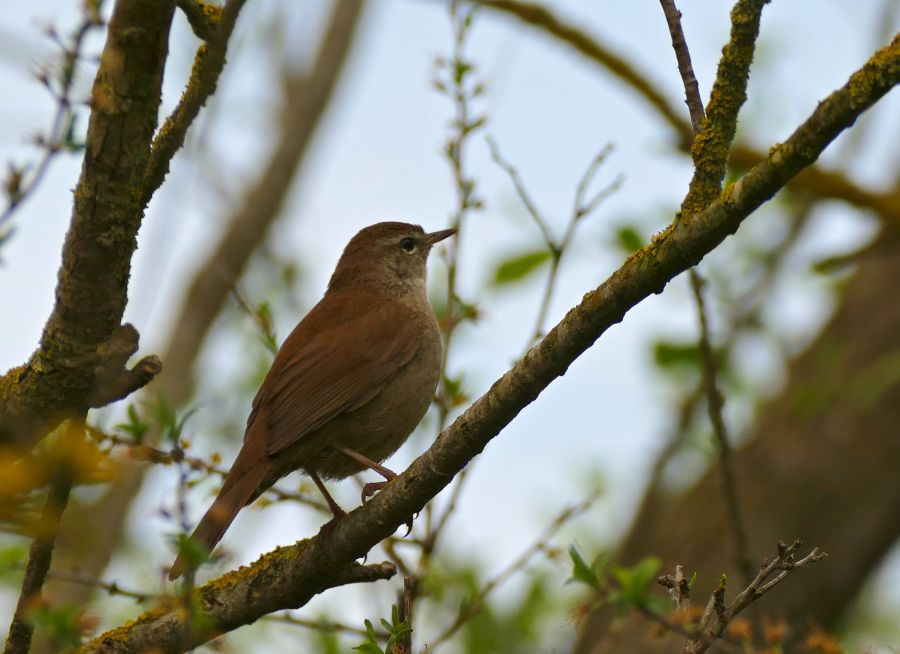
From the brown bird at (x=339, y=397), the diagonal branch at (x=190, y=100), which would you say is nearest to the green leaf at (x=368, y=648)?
the brown bird at (x=339, y=397)

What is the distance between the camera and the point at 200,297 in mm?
10195

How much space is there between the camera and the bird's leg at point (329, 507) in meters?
4.37

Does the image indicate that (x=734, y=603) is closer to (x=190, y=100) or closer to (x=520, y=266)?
(x=190, y=100)

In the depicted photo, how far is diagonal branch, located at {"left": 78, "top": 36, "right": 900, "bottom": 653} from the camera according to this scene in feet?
9.32

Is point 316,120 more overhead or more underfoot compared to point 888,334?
more overhead

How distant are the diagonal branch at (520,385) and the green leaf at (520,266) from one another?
2.47m

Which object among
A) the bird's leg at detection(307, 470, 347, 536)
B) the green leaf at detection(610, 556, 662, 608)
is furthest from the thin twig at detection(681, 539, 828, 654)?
the bird's leg at detection(307, 470, 347, 536)

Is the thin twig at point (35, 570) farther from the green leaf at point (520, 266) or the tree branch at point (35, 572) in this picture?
the green leaf at point (520, 266)

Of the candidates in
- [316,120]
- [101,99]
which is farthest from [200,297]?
[101,99]

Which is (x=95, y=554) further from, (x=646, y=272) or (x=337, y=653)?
(x=646, y=272)

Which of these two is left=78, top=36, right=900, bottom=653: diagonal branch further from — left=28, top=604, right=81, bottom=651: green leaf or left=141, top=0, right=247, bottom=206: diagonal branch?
left=141, top=0, right=247, bottom=206: diagonal branch

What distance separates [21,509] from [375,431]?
3073 millimetres

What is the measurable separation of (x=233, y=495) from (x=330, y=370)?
2.98 feet

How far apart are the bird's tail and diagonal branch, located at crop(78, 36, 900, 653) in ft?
0.69
